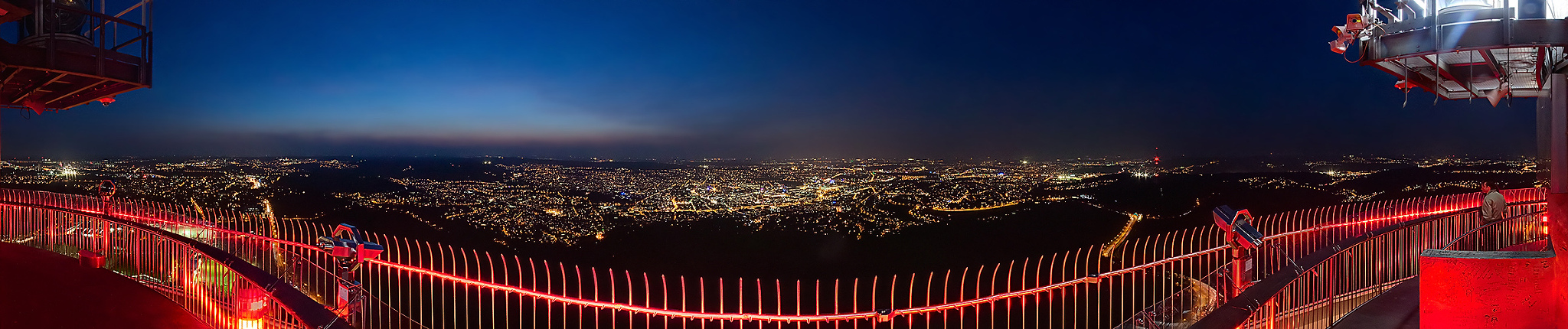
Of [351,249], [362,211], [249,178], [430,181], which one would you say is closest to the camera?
[351,249]

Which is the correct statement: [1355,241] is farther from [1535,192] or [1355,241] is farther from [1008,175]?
[1008,175]

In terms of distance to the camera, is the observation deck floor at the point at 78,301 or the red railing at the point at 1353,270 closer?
the red railing at the point at 1353,270

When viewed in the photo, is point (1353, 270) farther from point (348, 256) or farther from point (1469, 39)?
point (348, 256)

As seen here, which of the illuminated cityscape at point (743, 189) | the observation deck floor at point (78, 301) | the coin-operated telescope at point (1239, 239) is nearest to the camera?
the coin-operated telescope at point (1239, 239)

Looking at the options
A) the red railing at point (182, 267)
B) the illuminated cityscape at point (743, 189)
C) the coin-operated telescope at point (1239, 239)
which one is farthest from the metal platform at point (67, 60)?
the illuminated cityscape at point (743, 189)

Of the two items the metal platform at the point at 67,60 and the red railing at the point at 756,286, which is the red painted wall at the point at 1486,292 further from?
the metal platform at the point at 67,60

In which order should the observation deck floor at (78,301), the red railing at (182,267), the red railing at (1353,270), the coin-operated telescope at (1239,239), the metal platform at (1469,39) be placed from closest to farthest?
the red railing at (1353,270) < the coin-operated telescope at (1239,239) < the red railing at (182,267) < the metal platform at (1469,39) < the observation deck floor at (78,301)

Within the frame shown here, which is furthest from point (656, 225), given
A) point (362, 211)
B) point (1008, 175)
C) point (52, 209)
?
point (1008, 175)

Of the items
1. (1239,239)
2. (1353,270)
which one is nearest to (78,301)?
(1239,239)
